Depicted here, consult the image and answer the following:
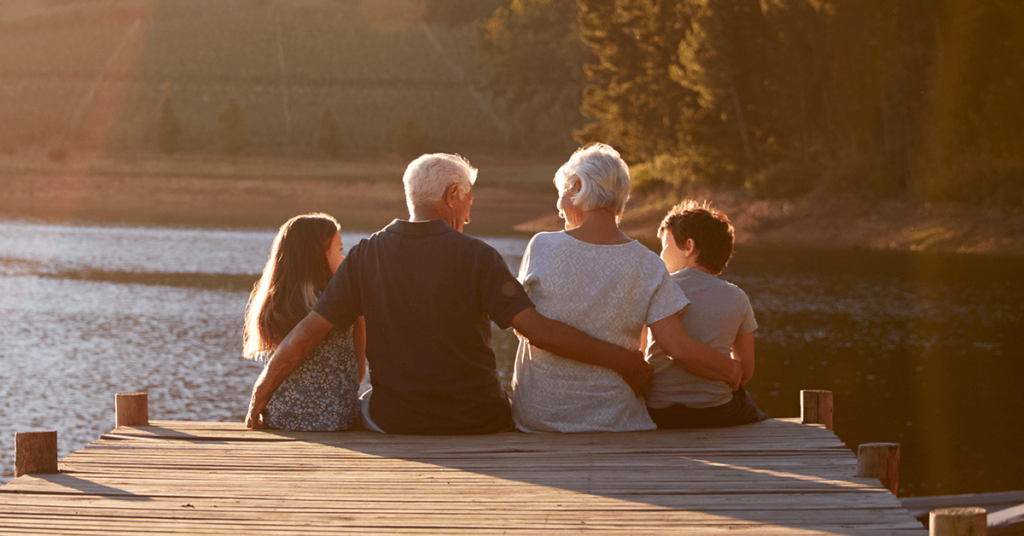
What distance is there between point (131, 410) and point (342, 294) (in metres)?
1.28

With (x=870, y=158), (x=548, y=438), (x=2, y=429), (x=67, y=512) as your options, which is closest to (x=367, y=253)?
(x=548, y=438)

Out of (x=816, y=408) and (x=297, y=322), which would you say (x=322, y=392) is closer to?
(x=297, y=322)

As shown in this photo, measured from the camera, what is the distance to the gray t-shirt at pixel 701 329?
4.59m

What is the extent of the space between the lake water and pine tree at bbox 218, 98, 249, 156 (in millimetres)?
50784

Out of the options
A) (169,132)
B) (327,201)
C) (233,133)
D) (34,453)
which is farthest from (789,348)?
(169,132)

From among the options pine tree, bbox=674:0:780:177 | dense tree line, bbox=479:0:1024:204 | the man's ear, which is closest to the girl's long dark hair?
the man's ear

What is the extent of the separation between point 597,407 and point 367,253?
1.14 metres

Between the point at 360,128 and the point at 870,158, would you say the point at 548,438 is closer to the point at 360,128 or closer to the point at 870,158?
the point at 870,158

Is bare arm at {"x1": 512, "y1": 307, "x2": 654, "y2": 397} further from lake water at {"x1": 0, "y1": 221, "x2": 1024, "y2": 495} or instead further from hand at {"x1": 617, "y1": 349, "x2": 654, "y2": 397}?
lake water at {"x1": 0, "y1": 221, "x2": 1024, "y2": 495}

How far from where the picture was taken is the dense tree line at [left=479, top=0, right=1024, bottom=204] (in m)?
36.4

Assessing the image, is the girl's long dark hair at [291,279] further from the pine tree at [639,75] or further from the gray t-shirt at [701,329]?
the pine tree at [639,75]

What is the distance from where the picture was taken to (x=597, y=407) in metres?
4.54

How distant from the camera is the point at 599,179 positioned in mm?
4234

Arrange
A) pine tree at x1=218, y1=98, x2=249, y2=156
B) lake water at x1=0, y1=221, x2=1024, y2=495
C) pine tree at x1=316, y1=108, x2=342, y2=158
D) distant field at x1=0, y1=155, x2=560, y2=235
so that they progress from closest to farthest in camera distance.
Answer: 1. lake water at x1=0, y1=221, x2=1024, y2=495
2. distant field at x1=0, y1=155, x2=560, y2=235
3. pine tree at x1=218, y1=98, x2=249, y2=156
4. pine tree at x1=316, y1=108, x2=342, y2=158
